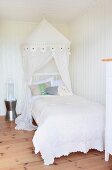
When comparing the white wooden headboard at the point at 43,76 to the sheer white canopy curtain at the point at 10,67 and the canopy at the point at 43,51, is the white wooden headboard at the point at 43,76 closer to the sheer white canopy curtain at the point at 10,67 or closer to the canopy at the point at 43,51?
the canopy at the point at 43,51

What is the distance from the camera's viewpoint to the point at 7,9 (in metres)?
3.96

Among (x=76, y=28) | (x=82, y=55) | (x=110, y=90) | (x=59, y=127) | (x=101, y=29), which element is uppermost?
(x=76, y=28)

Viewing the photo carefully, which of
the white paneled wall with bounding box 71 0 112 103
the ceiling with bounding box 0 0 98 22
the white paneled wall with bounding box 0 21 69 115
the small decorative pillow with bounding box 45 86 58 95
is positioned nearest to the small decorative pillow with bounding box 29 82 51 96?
the small decorative pillow with bounding box 45 86 58 95

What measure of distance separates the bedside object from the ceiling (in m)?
2.09

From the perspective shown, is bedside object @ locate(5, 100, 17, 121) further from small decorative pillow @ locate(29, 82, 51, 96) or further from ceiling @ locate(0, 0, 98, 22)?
ceiling @ locate(0, 0, 98, 22)

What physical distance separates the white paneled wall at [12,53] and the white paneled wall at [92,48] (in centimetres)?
142

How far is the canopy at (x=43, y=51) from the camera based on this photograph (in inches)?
167

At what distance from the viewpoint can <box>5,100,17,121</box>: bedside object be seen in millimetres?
4666

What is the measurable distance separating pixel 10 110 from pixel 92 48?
2.48 m

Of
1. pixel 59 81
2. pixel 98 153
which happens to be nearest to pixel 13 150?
pixel 98 153

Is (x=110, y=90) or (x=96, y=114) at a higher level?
(x=110, y=90)

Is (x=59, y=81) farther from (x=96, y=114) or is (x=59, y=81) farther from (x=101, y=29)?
(x=96, y=114)

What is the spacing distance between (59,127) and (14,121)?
2.19m

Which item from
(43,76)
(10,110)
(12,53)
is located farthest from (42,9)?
(10,110)
